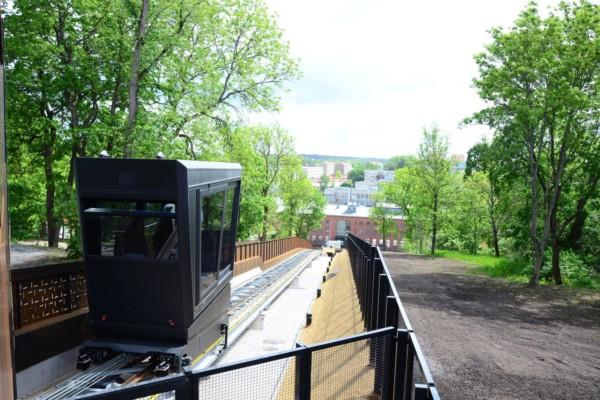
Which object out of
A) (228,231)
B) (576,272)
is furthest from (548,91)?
(228,231)

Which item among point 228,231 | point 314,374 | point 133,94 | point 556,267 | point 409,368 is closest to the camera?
point 314,374

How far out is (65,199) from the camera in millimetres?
14102

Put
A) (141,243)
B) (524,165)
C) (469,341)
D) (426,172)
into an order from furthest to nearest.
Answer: (426,172) < (524,165) < (469,341) < (141,243)

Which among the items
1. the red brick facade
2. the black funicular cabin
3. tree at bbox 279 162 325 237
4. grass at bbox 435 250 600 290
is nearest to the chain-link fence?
the black funicular cabin

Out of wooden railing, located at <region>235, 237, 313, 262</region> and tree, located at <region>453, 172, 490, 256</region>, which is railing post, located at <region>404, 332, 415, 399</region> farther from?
tree, located at <region>453, 172, 490, 256</region>

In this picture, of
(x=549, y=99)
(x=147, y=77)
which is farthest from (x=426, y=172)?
(x=147, y=77)

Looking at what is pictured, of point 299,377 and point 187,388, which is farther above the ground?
point 187,388

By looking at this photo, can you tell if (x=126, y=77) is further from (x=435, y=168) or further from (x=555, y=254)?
(x=435, y=168)

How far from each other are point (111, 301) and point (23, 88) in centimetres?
1303

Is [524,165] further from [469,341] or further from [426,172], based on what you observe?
[426,172]

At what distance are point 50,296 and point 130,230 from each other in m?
2.11

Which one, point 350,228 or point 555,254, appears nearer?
point 555,254

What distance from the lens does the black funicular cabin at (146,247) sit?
21.7 feet

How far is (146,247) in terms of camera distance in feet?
22.7
